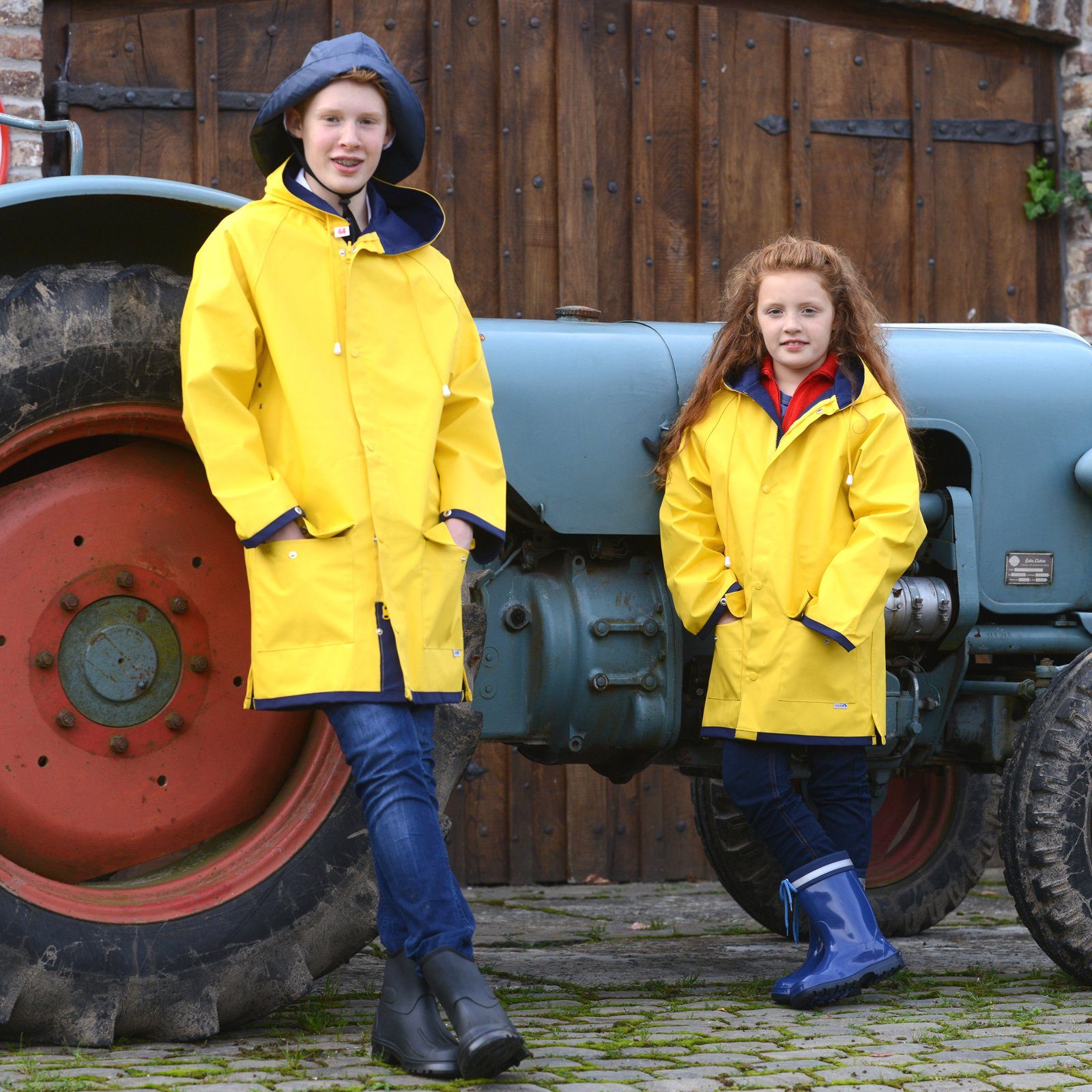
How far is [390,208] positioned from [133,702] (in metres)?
0.98

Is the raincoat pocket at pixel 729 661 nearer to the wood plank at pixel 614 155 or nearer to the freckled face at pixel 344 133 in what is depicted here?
the freckled face at pixel 344 133

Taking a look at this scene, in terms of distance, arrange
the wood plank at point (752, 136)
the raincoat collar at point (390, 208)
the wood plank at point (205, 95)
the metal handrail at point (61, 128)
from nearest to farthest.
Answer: the raincoat collar at point (390, 208) → the metal handrail at point (61, 128) → the wood plank at point (205, 95) → the wood plank at point (752, 136)

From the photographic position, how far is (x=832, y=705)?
3.20 m

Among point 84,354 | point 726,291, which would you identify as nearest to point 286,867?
point 84,354

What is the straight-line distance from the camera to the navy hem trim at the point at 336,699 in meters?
2.60

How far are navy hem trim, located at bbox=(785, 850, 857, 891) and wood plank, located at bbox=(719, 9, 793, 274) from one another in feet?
8.66

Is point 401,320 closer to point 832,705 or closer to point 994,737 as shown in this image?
point 832,705

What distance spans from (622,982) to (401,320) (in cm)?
156

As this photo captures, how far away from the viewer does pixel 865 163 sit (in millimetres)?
5543

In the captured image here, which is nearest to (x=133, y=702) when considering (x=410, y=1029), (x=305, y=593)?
(x=305, y=593)

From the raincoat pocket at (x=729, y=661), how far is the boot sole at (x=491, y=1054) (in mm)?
985

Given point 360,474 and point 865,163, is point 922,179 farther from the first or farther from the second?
point 360,474

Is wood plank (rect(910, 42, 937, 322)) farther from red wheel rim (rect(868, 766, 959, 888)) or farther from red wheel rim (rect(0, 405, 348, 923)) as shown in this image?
red wheel rim (rect(0, 405, 348, 923))

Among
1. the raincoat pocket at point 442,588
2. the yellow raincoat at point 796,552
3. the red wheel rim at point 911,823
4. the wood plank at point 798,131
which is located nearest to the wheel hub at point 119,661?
the raincoat pocket at point 442,588
